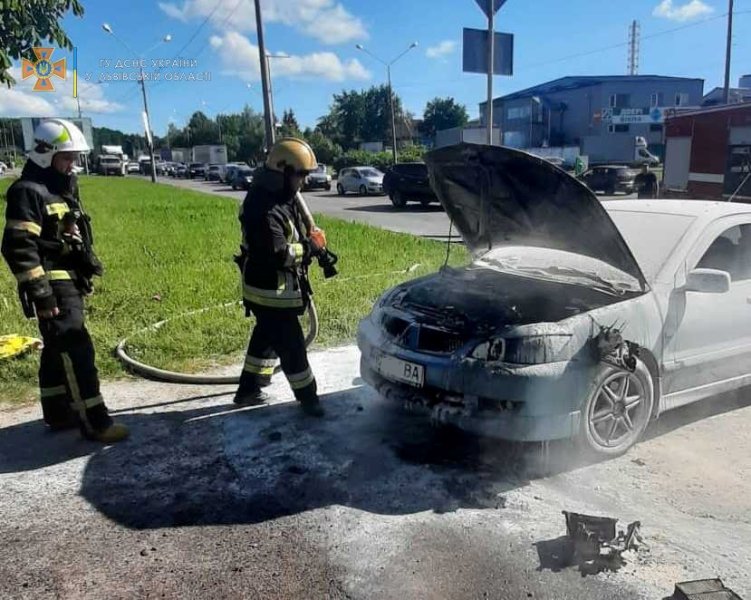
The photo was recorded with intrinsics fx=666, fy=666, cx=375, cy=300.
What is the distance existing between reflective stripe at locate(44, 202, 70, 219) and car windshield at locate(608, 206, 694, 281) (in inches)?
132

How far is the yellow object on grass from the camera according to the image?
5657mm

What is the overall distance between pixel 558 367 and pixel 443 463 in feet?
2.91

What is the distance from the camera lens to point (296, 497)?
11.4ft

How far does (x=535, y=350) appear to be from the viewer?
3492 millimetres

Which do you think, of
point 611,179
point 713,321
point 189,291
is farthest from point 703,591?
point 611,179

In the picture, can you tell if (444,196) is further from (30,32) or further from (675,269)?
(30,32)

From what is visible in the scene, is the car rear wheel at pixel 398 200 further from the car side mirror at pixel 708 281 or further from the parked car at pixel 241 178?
the car side mirror at pixel 708 281

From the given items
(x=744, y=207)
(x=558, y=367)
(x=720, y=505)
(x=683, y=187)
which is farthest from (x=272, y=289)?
(x=683, y=187)

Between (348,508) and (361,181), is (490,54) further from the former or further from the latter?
(361,181)

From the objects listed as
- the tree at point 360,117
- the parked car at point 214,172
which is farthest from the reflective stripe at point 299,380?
the tree at point 360,117

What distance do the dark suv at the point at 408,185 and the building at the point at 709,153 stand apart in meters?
7.93

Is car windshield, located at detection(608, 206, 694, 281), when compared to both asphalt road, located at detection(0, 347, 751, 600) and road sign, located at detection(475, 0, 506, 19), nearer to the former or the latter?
asphalt road, located at detection(0, 347, 751, 600)

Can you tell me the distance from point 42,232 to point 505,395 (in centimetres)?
280

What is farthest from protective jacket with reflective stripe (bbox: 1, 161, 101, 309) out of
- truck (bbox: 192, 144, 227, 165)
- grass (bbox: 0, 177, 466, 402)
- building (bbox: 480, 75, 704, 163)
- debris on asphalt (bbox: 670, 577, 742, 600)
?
truck (bbox: 192, 144, 227, 165)
